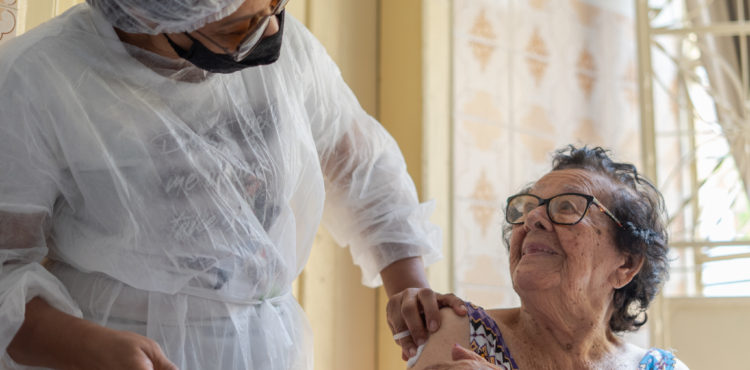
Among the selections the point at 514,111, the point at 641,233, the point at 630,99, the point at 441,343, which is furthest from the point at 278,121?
the point at 630,99

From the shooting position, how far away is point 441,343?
1.71 metres

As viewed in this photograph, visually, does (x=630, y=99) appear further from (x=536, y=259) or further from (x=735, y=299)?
(x=536, y=259)

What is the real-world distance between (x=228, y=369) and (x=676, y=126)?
379 centimetres

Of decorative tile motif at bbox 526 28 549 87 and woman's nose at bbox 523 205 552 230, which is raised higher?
decorative tile motif at bbox 526 28 549 87

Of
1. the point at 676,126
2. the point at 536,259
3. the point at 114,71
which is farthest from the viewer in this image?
the point at 676,126

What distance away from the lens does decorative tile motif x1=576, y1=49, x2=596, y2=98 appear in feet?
12.4

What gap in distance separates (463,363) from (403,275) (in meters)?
0.24

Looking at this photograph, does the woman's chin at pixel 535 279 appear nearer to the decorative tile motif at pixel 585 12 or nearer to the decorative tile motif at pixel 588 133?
the decorative tile motif at pixel 588 133

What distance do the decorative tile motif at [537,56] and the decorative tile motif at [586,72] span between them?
0.24 m

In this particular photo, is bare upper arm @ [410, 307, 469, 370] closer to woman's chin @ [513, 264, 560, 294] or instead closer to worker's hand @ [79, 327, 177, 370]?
woman's chin @ [513, 264, 560, 294]

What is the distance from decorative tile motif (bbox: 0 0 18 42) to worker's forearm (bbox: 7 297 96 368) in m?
0.92

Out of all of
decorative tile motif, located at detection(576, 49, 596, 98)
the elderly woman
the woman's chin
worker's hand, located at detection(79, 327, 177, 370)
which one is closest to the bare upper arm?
the elderly woman

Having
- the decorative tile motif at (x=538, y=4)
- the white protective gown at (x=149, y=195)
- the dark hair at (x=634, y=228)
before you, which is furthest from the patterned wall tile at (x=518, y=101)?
the white protective gown at (x=149, y=195)

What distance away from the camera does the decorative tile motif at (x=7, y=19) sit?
188 cm
